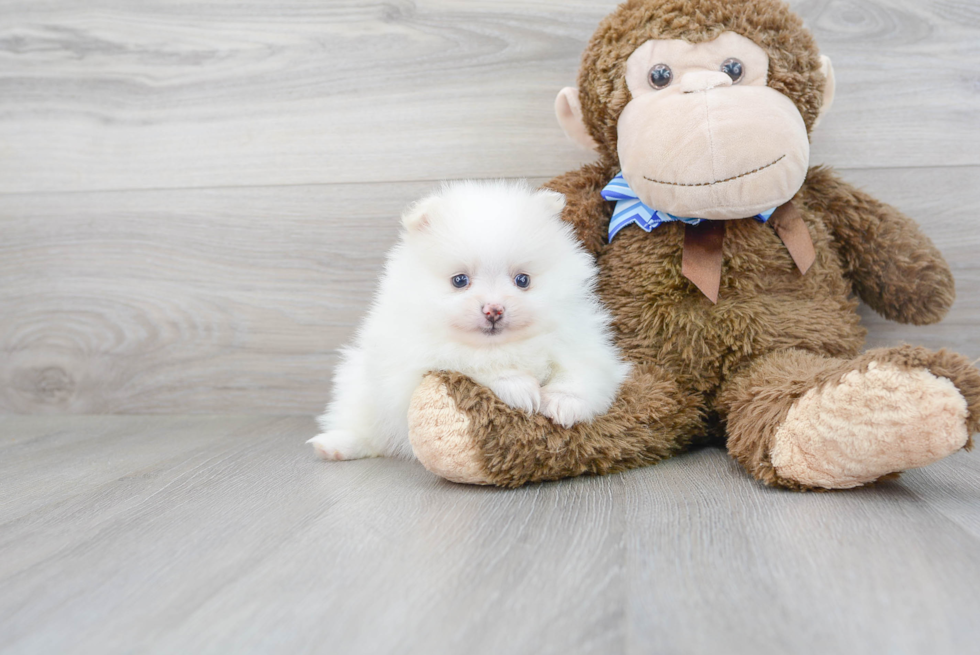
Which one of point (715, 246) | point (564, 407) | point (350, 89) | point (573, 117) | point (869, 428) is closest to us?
point (869, 428)

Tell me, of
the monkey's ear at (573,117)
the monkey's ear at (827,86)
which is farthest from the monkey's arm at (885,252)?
the monkey's ear at (573,117)

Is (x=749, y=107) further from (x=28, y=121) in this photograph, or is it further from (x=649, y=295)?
(x=28, y=121)

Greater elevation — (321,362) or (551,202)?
(551,202)

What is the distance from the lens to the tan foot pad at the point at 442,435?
0.85m

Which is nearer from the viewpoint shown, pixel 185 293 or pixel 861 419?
pixel 861 419

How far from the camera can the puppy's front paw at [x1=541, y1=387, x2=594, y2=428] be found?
0.88 meters

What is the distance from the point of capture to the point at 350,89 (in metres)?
1.33

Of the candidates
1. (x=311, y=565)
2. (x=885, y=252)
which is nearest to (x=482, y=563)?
(x=311, y=565)

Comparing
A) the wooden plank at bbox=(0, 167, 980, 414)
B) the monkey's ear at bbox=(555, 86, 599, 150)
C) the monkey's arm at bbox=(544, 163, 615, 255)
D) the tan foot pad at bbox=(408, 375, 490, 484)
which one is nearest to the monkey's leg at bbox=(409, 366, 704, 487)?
the tan foot pad at bbox=(408, 375, 490, 484)

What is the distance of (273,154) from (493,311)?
695 mm

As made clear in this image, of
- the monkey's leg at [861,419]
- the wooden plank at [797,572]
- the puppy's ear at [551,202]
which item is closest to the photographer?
the wooden plank at [797,572]

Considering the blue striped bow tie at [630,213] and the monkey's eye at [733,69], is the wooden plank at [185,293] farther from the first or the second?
the monkey's eye at [733,69]

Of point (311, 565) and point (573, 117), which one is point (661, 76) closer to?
point (573, 117)

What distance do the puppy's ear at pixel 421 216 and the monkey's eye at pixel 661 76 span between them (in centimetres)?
33
